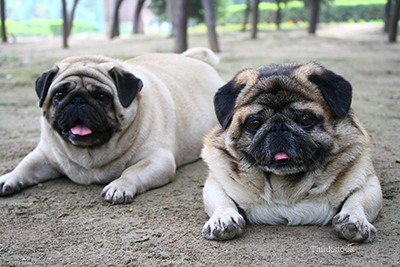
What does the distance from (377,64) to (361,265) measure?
11142 mm

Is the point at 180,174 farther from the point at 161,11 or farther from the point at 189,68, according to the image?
the point at 161,11

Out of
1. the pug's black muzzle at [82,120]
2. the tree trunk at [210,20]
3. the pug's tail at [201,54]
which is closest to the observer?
the pug's black muzzle at [82,120]

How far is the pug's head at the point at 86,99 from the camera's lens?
3996 millimetres

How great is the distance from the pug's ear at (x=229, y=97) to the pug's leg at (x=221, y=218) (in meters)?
0.57

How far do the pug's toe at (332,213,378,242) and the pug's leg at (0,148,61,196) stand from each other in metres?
3.15

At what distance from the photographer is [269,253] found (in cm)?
266

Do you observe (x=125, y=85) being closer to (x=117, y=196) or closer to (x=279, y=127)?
(x=117, y=196)

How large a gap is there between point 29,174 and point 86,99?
1.07 m

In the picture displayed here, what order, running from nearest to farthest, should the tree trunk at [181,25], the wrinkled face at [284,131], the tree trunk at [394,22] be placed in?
the wrinkled face at [284,131]
the tree trunk at [181,25]
the tree trunk at [394,22]

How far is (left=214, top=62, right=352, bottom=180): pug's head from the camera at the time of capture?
2.85 m

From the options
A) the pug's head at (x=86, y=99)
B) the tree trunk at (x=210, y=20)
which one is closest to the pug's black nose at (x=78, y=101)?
the pug's head at (x=86, y=99)

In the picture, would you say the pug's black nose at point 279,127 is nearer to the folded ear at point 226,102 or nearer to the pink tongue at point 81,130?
the folded ear at point 226,102

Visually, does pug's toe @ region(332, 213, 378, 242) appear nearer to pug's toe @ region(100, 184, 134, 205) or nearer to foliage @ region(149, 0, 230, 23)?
pug's toe @ region(100, 184, 134, 205)

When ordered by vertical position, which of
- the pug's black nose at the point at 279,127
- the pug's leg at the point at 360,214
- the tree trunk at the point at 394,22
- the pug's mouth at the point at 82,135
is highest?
the tree trunk at the point at 394,22
